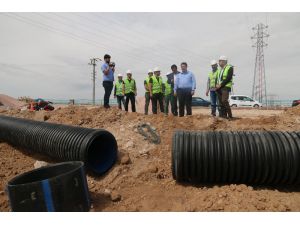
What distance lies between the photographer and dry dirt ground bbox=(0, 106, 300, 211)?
3709 millimetres

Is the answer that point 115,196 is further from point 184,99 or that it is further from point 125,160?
point 184,99

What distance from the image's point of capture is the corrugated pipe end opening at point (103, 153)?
18.2 ft

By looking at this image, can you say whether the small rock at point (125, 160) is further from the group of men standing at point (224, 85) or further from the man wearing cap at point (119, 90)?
the man wearing cap at point (119, 90)

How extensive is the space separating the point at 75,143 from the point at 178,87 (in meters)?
4.79

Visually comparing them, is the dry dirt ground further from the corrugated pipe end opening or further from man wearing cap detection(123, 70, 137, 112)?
man wearing cap detection(123, 70, 137, 112)

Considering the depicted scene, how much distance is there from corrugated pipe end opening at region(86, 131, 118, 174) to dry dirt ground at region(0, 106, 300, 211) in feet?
0.52

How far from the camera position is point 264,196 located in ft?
12.3

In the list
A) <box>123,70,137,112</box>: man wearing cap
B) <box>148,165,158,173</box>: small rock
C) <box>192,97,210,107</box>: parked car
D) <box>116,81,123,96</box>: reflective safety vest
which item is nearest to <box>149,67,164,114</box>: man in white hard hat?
<box>123,70,137,112</box>: man wearing cap

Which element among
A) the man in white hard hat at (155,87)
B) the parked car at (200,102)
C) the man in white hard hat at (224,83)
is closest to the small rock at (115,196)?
the man in white hard hat at (224,83)

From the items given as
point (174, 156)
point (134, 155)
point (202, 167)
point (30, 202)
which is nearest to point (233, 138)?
point (202, 167)

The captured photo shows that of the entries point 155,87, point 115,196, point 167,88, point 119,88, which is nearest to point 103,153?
point 115,196

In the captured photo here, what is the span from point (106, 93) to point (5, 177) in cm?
479

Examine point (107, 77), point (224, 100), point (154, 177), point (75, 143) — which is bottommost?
point (154, 177)

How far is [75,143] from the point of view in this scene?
5.35 m
